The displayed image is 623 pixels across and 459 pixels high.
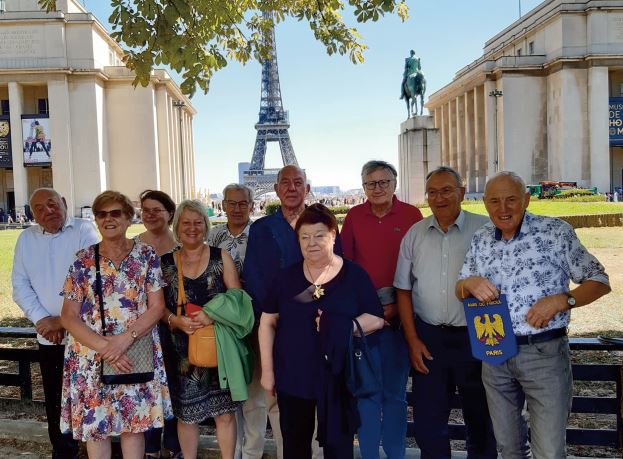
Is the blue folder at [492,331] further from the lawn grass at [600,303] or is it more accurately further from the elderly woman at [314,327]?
the lawn grass at [600,303]

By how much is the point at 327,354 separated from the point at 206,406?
110cm

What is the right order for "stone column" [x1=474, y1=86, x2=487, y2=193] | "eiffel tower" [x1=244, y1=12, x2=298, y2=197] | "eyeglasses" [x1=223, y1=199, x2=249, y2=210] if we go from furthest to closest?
1. "eiffel tower" [x1=244, y1=12, x2=298, y2=197]
2. "stone column" [x1=474, y1=86, x2=487, y2=193]
3. "eyeglasses" [x1=223, y1=199, x2=249, y2=210]

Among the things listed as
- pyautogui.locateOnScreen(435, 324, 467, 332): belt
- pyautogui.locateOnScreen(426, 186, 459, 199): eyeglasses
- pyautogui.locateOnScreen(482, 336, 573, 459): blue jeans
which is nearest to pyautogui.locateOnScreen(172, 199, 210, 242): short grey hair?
pyautogui.locateOnScreen(426, 186, 459, 199): eyeglasses

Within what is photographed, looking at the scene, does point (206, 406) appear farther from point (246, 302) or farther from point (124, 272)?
point (124, 272)

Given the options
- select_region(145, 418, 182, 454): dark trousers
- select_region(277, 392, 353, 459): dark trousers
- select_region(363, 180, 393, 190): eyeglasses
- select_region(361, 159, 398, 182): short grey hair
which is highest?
select_region(361, 159, 398, 182): short grey hair

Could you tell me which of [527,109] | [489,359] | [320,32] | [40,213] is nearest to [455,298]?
[489,359]

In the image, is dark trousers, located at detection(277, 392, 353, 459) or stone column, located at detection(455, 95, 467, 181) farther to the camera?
stone column, located at detection(455, 95, 467, 181)

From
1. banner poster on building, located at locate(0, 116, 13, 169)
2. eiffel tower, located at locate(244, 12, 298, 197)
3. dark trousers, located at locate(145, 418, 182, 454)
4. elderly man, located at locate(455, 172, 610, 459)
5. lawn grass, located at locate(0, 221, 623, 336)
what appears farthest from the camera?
eiffel tower, located at locate(244, 12, 298, 197)

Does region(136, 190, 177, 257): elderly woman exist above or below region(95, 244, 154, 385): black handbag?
above

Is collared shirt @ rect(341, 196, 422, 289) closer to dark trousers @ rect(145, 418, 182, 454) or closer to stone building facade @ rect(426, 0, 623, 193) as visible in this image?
dark trousers @ rect(145, 418, 182, 454)

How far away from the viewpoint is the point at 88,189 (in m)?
45.7

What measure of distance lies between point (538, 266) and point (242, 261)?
2.07 metres

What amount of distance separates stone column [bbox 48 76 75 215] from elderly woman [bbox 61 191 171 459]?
4396 cm

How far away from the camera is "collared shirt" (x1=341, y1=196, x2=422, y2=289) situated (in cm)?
394
